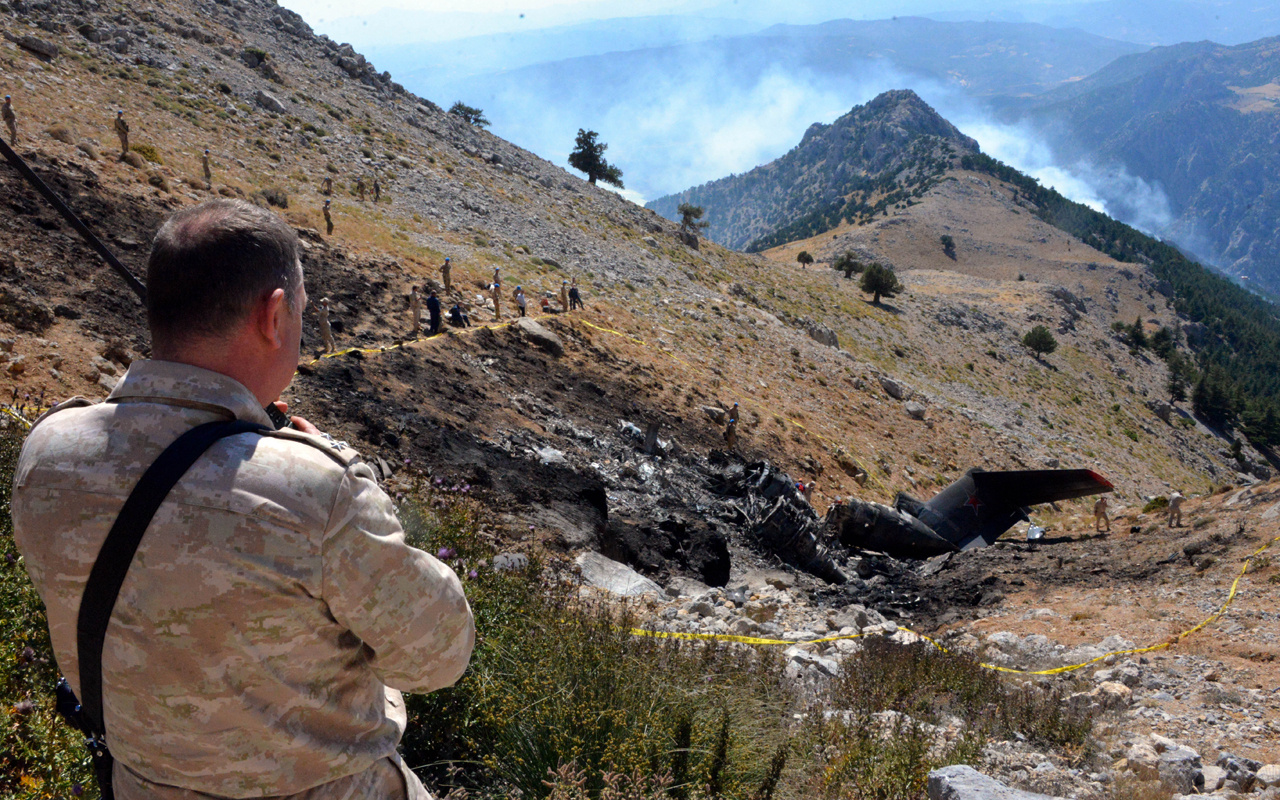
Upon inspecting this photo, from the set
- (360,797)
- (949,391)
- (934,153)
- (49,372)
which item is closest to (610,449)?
(49,372)

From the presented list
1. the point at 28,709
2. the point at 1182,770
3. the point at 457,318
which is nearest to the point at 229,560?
the point at 28,709

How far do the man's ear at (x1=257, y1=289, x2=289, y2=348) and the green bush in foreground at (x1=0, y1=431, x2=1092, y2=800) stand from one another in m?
1.98

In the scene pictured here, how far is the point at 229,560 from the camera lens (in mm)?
1256

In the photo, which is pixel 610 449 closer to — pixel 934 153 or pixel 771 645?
pixel 771 645

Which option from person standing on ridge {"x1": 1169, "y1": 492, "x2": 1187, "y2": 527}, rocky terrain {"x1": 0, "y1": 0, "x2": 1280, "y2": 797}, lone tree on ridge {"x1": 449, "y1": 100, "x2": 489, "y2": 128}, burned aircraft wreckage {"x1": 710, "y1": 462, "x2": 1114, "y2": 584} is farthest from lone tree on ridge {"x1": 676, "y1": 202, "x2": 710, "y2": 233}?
person standing on ridge {"x1": 1169, "y1": 492, "x2": 1187, "y2": 527}

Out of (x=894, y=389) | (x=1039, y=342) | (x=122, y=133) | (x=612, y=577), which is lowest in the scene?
(x=612, y=577)

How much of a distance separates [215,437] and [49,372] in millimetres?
9925

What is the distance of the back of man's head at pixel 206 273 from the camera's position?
1362 millimetres

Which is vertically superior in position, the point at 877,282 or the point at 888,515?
the point at 877,282

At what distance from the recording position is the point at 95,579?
48.6 inches

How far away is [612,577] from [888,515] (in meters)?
8.42

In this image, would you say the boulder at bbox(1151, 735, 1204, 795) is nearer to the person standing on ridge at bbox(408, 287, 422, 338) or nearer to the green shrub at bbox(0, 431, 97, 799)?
the green shrub at bbox(0, 431, 97, 799)

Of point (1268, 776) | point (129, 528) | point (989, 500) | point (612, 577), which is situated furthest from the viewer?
point (989, 500)

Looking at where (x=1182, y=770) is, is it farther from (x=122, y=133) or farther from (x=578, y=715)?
(x=122, y=133)
